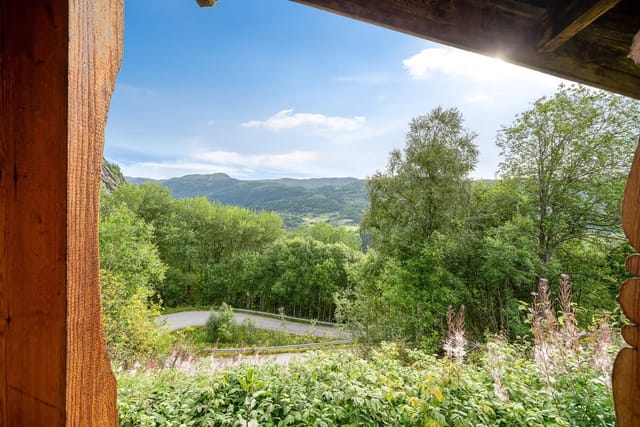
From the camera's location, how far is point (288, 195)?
4403cm

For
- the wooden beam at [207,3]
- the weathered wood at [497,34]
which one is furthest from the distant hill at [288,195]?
the wooden beam at [207,3]

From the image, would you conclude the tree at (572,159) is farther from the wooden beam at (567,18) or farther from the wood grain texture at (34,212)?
the wood grain texture at (34,212)

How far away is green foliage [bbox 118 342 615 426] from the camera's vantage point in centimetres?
168

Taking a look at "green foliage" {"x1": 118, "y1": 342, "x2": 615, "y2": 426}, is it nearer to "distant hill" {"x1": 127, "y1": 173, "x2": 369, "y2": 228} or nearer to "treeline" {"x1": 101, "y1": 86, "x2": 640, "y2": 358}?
"treeline" {"x1": 101, "y1": 86, "x2": 640, "y2": 358}

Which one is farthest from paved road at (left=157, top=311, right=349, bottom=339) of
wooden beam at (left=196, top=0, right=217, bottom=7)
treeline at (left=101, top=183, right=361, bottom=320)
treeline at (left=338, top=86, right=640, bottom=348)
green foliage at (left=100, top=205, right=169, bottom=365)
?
wooden beam at (left=196, top=0, right=217, bottom=7)

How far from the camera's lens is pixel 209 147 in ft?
129

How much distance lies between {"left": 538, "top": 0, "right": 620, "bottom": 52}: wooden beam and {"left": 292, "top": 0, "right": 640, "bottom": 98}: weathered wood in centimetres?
4

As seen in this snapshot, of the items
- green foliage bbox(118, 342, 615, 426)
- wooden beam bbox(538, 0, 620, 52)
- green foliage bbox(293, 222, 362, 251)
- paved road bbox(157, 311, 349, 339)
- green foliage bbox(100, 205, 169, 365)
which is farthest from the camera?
green foliage bbox(293, 222, 362, 251)

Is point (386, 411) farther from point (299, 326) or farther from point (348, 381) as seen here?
point (299, 326)

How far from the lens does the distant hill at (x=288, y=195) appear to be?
3425 cm

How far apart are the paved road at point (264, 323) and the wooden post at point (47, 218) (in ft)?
43.4

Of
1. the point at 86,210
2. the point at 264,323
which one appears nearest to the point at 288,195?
the point at 264,323

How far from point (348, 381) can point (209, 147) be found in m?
42.3

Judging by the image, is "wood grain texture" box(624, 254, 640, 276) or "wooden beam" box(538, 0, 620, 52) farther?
"wooden beam" box(538, 0, 620, 52)
